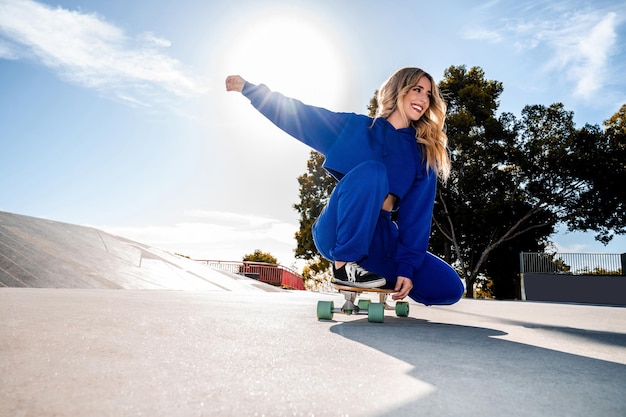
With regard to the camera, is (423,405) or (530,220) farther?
(530,220)

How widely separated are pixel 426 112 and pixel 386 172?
0.68 m

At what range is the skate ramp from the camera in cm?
633

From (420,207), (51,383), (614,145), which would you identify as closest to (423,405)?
(51,383)

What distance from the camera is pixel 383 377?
3.55ft

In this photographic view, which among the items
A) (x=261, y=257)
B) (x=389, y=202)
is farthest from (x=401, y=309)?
(x=261, y=257)

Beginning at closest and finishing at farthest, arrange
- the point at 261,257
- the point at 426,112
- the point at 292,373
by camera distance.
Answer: the point at 292,373, the point at 426,112, the point at 261,257

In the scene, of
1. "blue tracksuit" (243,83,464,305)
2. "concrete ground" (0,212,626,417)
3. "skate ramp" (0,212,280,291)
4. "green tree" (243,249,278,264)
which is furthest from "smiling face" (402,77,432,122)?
"green tree" (243,249,278,264)

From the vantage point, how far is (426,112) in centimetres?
307

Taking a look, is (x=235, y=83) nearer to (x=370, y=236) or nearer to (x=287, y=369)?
(x=370, y=236)

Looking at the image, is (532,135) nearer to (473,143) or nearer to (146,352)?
(473,143)

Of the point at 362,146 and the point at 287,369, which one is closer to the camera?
the point at 287,369

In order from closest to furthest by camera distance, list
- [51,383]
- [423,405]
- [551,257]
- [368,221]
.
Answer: [423,405]
[51,383]
[368,221]
[551,257]

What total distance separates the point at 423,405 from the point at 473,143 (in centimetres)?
1910

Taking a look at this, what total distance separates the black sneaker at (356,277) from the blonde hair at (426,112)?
33.4 inches
